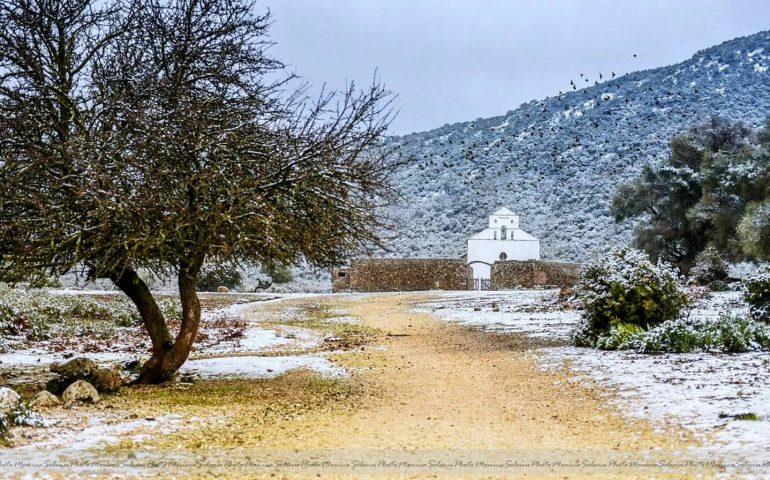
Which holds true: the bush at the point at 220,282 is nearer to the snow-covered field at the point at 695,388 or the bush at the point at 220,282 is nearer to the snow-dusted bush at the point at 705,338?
the snow-covered field at the point at 695,388

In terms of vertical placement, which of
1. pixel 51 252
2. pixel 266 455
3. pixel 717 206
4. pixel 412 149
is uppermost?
pixel 412 149

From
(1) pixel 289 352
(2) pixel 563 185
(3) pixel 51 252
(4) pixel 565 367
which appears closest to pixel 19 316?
(1) pixel 289 352

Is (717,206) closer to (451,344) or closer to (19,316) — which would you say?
(451,344)

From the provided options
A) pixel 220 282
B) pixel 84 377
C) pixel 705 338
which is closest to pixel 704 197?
pixel 705 338

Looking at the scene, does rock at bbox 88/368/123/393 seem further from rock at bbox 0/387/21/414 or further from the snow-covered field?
the snow-covered field

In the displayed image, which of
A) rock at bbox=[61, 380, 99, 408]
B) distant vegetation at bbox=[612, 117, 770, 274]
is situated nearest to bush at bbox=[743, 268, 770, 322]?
rock at bbox=[61, 380, 99, 408]

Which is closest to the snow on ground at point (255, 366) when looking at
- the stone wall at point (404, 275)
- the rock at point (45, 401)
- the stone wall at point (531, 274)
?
the rock at point (45, 401)

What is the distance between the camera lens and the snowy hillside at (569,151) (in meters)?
58.7

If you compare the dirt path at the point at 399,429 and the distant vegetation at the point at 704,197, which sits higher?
the distant vegetation at the point at 704,197

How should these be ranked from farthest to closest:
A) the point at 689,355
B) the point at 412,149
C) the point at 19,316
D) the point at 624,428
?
the point at 412,149 < the point at 19,316 < the point at 689,355 < the point at 624,428

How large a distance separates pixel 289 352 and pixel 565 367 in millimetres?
4927

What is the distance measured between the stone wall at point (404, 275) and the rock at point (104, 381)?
31135 mm

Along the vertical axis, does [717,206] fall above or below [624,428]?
above

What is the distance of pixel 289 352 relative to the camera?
41.2ft
